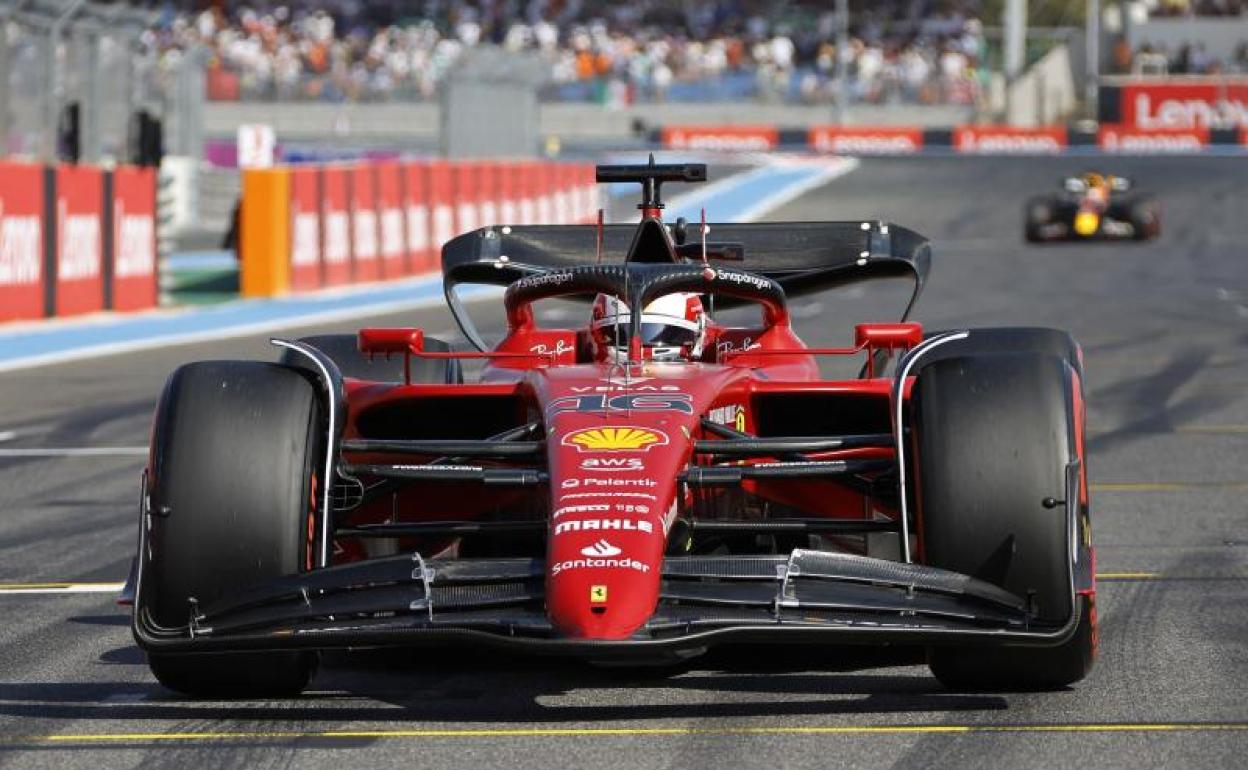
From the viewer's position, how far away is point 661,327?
7758 mm

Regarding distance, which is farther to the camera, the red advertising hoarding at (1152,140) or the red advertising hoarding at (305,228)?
the red advertising hoarding at (1152,140)

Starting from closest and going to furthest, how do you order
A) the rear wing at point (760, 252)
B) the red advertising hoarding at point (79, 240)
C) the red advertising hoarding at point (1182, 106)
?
the rear wing at point (760, 252), the red advertising hoarding at point (79, 240), the red advertising hoarding at point (1182, 106)

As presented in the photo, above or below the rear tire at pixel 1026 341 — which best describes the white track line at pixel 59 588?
below

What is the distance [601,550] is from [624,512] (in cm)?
15

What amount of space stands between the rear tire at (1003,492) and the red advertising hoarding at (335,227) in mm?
19821

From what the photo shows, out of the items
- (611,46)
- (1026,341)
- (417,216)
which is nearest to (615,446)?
(1026,341)

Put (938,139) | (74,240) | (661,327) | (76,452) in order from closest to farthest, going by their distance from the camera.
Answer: (661,327) < (76,452) < (74,240) < (938,139)

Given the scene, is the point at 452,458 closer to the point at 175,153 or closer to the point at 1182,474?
the point at 1182,474

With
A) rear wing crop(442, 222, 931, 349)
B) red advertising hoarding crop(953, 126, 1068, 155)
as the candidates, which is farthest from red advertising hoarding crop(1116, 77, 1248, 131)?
rear wing crop(442, 222, 931, 349)

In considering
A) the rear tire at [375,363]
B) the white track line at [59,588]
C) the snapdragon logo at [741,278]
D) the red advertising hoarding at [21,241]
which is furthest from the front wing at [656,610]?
the red advertising hoarding at [21,241]

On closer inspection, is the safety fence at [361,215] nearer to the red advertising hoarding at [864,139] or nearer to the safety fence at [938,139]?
the safety fence at [938,139]

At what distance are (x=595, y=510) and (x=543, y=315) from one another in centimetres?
1770

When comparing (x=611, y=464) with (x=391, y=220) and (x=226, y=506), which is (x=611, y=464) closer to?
(x=226, y=506)

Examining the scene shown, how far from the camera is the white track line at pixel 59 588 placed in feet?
27.0
